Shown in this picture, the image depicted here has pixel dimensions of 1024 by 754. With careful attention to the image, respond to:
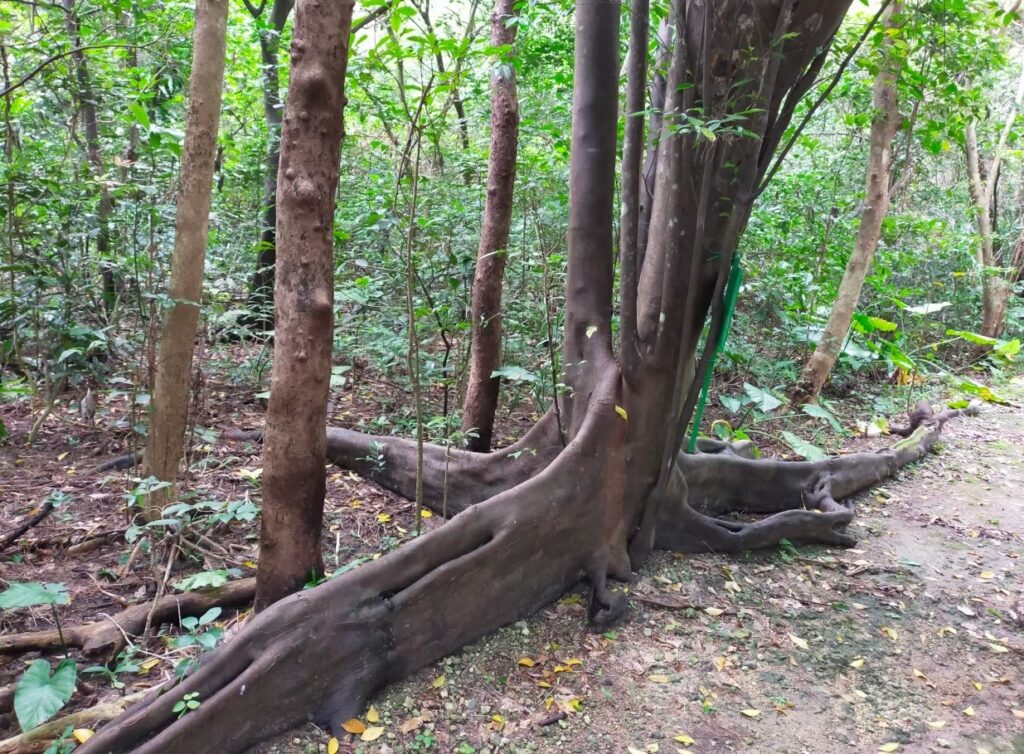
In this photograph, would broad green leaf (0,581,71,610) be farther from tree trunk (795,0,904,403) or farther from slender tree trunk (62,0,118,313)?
tree trunk (795,0,904,403)

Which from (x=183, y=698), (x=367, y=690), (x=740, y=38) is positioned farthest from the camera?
(x=740, y=38)

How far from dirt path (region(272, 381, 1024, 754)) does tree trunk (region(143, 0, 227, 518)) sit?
69.7 inches

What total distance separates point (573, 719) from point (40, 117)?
6.10 m

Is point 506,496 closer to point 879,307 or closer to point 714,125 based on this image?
point 714,125

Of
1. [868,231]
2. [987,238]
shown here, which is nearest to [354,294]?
[868,231]

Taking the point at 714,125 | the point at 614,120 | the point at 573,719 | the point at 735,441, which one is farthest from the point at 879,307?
the point at 573,719

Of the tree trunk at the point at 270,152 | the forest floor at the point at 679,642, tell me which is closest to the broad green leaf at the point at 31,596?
the forest floor at the point at 679,642

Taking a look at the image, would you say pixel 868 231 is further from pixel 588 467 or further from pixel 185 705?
pixel 185 705

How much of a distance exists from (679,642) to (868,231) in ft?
18.5

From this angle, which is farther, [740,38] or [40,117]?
[40,117]

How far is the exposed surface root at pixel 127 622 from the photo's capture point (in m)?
2.98

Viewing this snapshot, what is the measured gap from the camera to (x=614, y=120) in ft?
13.7

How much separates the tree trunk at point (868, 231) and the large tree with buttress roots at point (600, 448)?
3.07 meters

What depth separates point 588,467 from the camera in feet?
12.9
